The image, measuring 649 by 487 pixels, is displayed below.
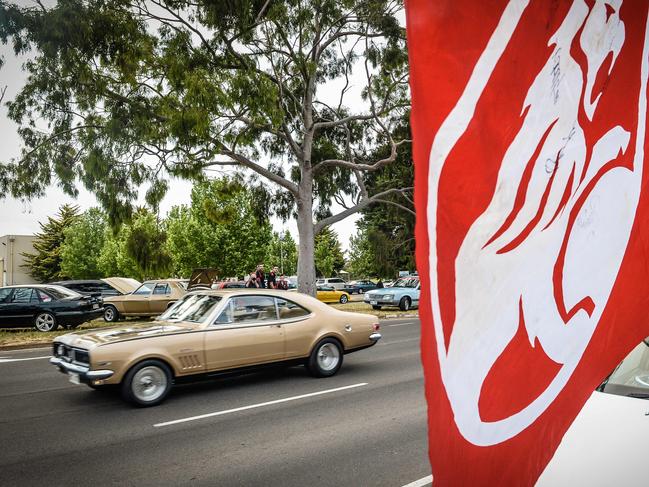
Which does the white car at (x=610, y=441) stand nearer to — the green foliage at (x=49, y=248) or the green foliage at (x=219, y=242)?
the green foliage at (x=219, y=242)

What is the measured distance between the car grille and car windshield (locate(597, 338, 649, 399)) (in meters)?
6.06

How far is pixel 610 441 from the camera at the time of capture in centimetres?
214

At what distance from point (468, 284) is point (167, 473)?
4.28m

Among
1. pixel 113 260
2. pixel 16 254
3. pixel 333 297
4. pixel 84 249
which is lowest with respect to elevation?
pixel 333 297

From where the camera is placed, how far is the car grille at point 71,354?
21.7 ft

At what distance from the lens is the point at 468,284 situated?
3.73 ft

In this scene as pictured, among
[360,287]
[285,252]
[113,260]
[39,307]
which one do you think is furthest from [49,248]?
[39,307]

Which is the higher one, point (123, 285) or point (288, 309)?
point (123, 285)

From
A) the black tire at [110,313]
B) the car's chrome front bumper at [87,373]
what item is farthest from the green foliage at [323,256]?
the car's chrome front bumper at [87,373]

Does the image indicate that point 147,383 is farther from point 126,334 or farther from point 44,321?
point 44,321

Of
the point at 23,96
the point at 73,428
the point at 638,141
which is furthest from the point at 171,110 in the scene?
the point at 638,141

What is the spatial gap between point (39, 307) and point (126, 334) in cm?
1128

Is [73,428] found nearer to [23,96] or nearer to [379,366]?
[379,366]

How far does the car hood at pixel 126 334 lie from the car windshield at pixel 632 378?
5.80m
